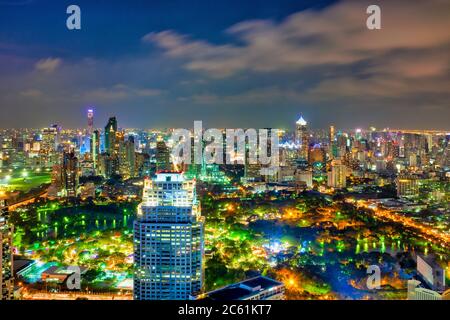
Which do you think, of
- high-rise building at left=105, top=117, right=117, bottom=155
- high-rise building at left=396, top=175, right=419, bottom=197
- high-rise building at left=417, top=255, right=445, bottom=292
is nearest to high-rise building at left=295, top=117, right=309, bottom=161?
high-rise building at left=396, top=175, right=419, bottom=197

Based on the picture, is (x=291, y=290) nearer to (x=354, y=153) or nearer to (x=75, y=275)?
(x=75, y=275)

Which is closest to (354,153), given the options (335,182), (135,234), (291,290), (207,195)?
(335,182)

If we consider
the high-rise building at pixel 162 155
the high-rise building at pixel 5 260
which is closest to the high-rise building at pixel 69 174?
the high-rise building at pixel 162 155

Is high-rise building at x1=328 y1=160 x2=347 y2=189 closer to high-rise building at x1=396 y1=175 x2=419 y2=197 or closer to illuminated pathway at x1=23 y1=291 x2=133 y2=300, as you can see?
high-rise building at x1=396 y1=175 x2=419 y2=197

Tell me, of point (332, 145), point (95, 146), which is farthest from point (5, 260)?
point (332, 145)

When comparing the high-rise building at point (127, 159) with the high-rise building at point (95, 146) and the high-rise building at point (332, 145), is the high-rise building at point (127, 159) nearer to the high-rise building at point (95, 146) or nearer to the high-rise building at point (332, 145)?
the high-rise building at point (95, 146)

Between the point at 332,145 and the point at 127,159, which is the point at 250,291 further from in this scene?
the point at 332,145
